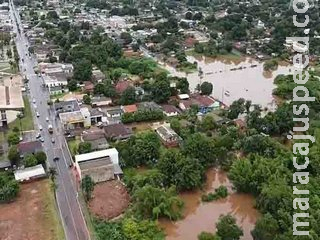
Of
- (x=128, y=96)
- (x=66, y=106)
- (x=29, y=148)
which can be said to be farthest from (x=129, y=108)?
(x=29, y=148)

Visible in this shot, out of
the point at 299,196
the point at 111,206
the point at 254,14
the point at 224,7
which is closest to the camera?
the point at 299,196

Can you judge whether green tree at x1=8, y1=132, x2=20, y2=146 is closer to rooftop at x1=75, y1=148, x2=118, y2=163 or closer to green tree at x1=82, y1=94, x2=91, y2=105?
rooftop at x1=75, y1=148, x2=118, y2=163

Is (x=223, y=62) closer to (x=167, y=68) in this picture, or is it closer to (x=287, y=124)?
(x=167, y=68)

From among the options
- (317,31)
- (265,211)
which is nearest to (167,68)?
(317,31)

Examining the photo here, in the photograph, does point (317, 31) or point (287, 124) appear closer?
point (287, 124)

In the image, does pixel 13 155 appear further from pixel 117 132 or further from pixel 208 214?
pixel 208 214

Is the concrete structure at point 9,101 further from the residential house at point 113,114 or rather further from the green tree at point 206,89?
the green tree at point 206,89

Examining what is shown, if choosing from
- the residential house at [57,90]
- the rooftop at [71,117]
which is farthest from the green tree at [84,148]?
the residential house at [57,90]
